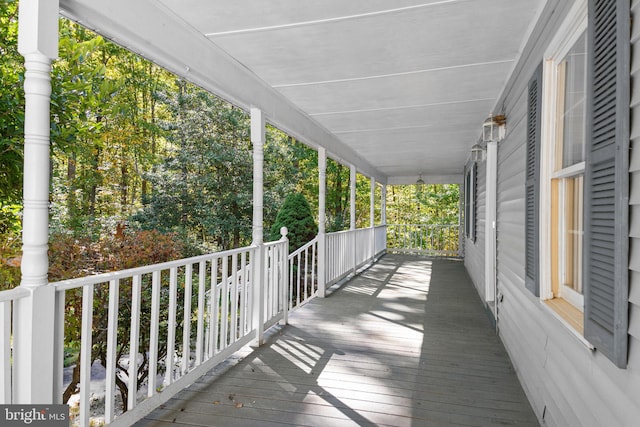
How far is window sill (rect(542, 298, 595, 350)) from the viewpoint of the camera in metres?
1.69

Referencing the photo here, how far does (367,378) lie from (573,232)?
5.54ft

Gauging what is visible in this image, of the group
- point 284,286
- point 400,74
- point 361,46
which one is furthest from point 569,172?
point 284,286

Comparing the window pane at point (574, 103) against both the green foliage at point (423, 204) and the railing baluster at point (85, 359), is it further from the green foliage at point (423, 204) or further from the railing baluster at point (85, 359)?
the green foliage at point (423, 204)

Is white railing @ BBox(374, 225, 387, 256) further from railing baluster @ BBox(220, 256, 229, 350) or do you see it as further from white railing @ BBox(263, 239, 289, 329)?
railing baluster @ BBox(220, 256, 229, 350)

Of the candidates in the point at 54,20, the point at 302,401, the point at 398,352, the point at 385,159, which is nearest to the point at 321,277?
the point at 398,352

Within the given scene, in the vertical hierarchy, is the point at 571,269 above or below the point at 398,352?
above

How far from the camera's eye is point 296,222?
9.57m

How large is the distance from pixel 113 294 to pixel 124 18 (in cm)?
142

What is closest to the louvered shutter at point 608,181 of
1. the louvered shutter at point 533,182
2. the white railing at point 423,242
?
the louvered shutter at point 533,182

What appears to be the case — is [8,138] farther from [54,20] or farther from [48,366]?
[48,366]

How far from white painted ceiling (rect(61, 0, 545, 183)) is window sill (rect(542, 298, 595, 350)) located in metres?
1.71

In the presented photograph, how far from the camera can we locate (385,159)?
8664mm

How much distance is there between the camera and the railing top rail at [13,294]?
146 cm

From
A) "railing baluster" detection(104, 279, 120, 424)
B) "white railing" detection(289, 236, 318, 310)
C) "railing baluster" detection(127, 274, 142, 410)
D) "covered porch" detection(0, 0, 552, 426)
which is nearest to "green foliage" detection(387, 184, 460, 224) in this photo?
"white railing" detection(289, 236, 318, 310)
